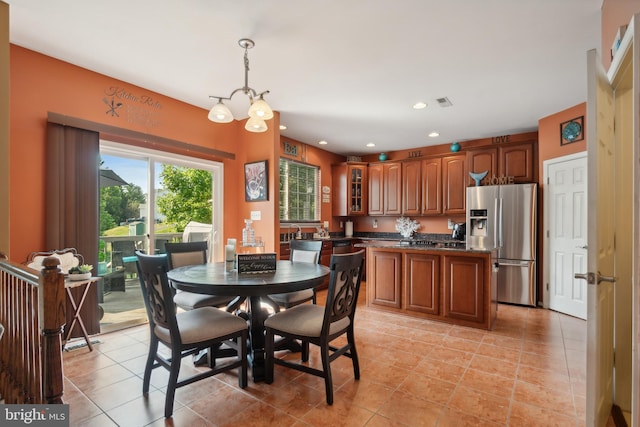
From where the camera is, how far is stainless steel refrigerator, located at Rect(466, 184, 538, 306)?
437cm

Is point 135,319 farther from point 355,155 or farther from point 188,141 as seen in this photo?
point 355,155

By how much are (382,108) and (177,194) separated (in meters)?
2.87

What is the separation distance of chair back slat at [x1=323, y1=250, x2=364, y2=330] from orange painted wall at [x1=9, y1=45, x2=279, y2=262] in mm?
2645

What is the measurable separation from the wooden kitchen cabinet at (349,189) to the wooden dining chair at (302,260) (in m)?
3.14

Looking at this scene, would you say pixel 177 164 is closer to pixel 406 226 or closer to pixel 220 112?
pixel 220 112

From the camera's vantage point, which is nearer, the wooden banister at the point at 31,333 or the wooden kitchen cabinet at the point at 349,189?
the wooden banister at the point at 31,333

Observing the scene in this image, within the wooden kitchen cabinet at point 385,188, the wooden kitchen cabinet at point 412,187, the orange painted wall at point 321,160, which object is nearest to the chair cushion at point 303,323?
the orange painted wall at point 321,160

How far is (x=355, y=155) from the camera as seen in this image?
22.9 ft

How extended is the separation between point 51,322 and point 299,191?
473cm

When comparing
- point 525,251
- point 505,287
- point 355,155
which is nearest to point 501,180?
point 525,251

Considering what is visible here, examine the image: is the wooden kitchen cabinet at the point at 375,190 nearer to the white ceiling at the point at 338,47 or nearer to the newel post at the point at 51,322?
the white ceiling at the point at 338,47

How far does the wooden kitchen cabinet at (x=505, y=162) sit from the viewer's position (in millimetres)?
4660

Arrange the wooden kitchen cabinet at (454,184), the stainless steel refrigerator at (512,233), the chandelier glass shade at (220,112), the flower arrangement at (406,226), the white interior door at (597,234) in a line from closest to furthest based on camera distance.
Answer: the white interior door at (597,234), the chandelier glass shade at (220,112), the stainless steel refrigerator at (512,233), the wooden kitchen cabinet at (454,184), the flower arrangement at (406,226)

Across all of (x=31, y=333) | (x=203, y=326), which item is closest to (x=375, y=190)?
(x=203, y=326)
